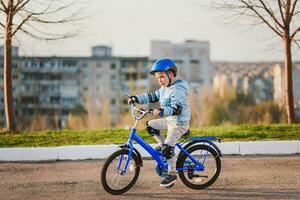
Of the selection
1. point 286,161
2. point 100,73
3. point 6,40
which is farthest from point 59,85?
point 286,161

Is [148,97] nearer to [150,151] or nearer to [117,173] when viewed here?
[150,151]

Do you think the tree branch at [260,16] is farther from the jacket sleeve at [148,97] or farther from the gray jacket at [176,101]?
the gray jacket at [176,101]

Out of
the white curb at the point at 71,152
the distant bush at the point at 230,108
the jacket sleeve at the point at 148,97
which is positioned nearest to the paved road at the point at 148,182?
the white curb at the point at 71,152

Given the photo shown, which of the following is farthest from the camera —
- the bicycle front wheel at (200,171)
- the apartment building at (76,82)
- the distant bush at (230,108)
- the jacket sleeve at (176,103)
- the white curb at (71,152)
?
the apartment building at (76,82)

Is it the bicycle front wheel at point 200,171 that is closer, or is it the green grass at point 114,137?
the bicycle front wheel at point 200,171

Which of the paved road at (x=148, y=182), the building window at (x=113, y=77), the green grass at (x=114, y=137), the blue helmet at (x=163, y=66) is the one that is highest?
the building window at (x=113, y=77)

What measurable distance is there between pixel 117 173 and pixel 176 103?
1076 mm

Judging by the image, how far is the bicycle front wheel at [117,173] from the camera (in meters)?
6.08

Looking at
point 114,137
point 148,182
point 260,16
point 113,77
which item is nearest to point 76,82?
point 113,77

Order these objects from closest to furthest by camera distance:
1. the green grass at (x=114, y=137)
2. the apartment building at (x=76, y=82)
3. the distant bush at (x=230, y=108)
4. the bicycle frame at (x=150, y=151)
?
the bicycle frame at (x=150, y=151) → the green grass at (x=114, y=137) → the distant bush at (x=230, y=108) → the apartment building at (x=76, y=82)

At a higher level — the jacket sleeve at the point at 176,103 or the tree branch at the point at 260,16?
the tree branch at the point at 260,16

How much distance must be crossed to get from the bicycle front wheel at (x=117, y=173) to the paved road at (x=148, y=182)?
10 cm

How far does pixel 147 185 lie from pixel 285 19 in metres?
9.85

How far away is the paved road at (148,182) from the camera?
19.9 feet
